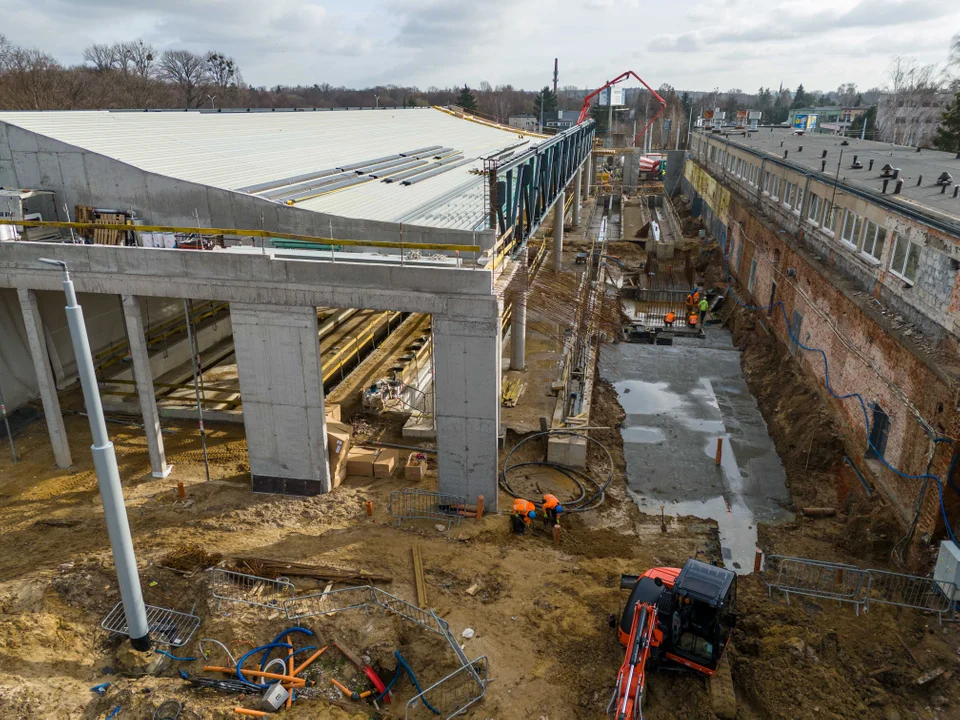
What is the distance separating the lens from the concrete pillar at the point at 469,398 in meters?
14.2

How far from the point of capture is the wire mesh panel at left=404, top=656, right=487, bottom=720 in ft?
33.3

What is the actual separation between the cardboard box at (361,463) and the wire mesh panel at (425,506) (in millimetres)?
1230

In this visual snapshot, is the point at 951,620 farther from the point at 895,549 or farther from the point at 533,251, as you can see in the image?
the point at 533,251

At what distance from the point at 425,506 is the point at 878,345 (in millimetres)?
12333

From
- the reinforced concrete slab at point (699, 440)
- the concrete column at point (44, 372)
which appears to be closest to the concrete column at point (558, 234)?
the reinforced concrete slab at point (699, 440)

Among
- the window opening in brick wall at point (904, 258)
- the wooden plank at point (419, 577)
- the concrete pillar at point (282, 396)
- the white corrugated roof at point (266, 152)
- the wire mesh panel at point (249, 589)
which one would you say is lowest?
the wooden plank at point (419, 577)

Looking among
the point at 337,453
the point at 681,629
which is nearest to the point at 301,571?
the point at 337,453

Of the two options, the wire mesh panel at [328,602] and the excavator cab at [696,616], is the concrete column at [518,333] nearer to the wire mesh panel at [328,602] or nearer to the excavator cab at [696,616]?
the wire mesh panel at [328,602]

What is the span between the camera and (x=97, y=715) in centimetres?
980

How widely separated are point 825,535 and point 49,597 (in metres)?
16.6

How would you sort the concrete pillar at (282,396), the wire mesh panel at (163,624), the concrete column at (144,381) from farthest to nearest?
the concrete column at (144,381)
the concrete pillar at (282,396)
the wire mesh panel at (163,624)

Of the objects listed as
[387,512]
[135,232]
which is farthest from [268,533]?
[135,232]

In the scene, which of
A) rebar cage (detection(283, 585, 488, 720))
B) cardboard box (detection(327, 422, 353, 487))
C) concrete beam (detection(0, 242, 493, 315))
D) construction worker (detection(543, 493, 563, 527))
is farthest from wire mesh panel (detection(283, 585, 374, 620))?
concrete beam (detection(0, 242, 493, 315))

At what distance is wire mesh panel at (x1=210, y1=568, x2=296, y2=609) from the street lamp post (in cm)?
148
